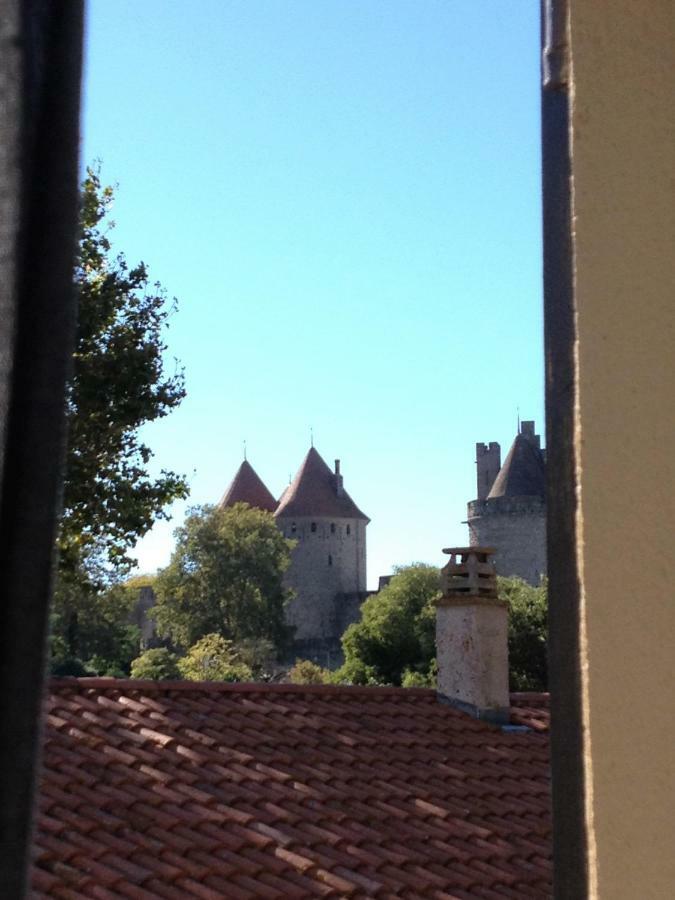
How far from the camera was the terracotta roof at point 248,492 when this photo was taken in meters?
60.2

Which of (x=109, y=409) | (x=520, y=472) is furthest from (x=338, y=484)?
(x=109, y=409)

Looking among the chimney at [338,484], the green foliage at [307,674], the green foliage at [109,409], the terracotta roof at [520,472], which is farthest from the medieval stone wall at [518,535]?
the green foliage at [109,409]

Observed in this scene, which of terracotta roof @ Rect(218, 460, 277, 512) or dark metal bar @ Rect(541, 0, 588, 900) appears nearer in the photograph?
dark metal bar @ Rect(541, 0, 588, 900)

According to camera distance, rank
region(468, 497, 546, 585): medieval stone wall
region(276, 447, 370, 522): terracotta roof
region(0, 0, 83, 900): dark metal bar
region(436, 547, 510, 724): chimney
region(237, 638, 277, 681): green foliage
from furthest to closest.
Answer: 1. region(276, 447, 370, 522): terracotta roof
2. region(468, 497, 546, 585): medieval stone wall
3. region(237, 638, 277, 681): green foliage
4. region(436, 547, 510, 724): chimney
5. region(0, 0, 83, 900): dark metal bar

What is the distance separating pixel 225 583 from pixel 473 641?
4304cm

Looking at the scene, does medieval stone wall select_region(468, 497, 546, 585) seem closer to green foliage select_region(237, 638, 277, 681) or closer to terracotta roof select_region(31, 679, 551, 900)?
green foliage select_region(237, 638, 277, 681)

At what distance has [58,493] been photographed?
769 millimetres

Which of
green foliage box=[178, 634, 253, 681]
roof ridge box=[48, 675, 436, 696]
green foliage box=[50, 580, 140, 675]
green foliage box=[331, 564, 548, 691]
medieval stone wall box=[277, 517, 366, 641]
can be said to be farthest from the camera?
medieval stone wall box=[277, 517, 366, 641]

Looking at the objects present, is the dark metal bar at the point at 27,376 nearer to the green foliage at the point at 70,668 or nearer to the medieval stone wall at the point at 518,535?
the green foliage at the point at 70,668

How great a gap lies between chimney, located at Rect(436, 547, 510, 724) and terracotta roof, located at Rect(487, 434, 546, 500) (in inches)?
1634

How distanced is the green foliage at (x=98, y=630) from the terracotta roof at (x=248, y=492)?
40.3 ft

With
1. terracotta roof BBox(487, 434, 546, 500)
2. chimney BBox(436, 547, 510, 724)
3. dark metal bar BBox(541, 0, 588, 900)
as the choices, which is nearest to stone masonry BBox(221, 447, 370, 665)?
terracotta roof BBox(487, 434, 546, 500)

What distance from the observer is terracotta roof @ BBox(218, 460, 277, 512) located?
6022 cm

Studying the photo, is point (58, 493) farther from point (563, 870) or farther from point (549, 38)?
point (549, 38)
